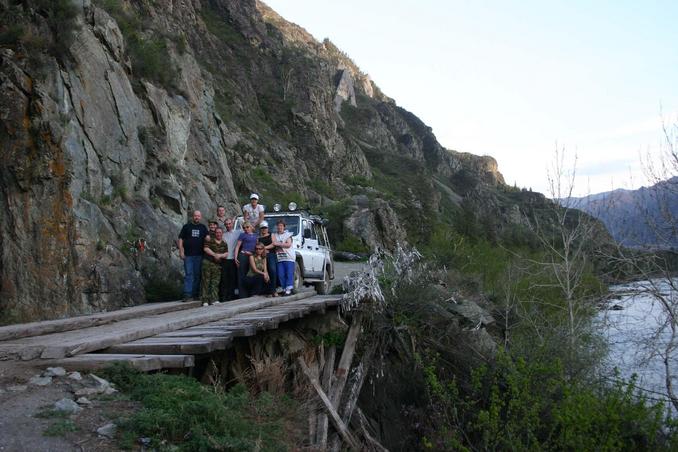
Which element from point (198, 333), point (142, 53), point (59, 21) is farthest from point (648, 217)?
point (142, 53)

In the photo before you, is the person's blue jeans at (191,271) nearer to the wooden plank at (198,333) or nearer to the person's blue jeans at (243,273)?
the person's blue jeans at (243,273)

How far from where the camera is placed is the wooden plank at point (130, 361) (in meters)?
5.24

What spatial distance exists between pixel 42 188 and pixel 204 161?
9925 millimetres

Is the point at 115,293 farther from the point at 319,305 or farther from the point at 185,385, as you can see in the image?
the point at 185,385

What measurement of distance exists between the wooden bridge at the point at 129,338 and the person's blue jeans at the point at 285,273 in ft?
7.47

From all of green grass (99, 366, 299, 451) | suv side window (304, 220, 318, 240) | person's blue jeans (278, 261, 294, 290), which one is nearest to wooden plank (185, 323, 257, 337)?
green grass (99, 366, 299, 451)

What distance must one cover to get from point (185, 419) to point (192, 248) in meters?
6.72

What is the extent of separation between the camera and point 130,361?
524 cm

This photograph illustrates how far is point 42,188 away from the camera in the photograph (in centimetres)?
1072

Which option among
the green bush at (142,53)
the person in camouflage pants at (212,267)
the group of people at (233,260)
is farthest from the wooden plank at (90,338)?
the green bush at (142,53)

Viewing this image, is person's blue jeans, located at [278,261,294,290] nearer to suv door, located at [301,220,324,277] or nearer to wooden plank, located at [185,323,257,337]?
suv door, located at [301,220,324,277]

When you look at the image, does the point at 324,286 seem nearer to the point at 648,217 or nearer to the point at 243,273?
the point at 243,273

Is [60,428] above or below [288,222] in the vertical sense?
below

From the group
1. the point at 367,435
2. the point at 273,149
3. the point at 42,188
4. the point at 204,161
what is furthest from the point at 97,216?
the point at 273,149
